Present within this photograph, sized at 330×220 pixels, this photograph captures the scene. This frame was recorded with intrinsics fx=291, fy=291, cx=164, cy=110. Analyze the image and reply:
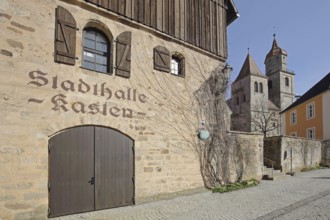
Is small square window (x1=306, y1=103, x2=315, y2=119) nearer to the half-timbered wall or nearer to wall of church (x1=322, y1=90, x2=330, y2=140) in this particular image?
wall of church (x1=322, y1=90, x2=330, y2=140)

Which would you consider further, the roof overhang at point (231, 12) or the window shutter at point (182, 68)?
the roof overhang at point (231, 12)

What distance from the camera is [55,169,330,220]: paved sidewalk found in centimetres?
728

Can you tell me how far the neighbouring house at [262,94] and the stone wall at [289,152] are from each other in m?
21.4

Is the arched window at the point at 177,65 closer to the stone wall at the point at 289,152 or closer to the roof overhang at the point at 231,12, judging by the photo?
the roof overhang at the point at 231,12

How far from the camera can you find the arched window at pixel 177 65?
35.4 feet

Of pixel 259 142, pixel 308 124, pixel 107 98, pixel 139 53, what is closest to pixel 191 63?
pixel 139 53

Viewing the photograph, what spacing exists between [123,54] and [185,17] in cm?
337

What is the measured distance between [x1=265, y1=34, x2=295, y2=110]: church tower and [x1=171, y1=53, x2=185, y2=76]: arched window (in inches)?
1997

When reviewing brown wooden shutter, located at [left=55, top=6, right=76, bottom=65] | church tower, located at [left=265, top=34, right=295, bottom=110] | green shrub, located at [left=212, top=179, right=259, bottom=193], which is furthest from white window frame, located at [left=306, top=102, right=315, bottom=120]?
church tower, located at [left=265, top=34, right=295, bottom=110]

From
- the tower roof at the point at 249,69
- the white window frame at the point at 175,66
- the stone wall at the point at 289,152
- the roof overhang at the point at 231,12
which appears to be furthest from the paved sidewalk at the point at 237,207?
the tower roof at the point at 249,69

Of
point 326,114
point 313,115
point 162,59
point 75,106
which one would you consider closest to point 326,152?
point 326,114

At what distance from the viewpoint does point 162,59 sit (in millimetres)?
9969

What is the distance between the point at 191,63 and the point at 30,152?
6.55 metres

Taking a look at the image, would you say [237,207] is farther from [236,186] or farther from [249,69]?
[249,69]
